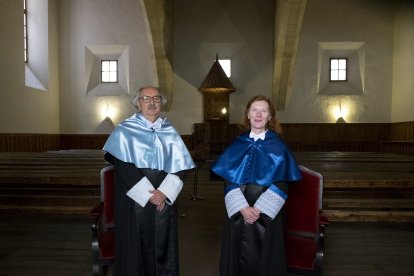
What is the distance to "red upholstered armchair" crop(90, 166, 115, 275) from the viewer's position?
242 centimetres

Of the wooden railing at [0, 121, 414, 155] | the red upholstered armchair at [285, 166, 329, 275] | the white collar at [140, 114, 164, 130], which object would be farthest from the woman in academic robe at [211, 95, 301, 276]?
the wooden railing at [0, 121, 414, 155]

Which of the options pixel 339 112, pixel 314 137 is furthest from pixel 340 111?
pixel 314 137

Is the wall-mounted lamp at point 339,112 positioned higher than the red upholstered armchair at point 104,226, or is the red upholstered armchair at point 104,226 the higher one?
the wall-mounted lamp at point 339,112

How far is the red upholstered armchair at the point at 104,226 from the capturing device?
A: 2425mm

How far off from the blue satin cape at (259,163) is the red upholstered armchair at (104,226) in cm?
83

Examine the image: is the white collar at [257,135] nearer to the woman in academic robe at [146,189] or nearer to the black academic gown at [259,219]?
the black academic gown at [259,219]

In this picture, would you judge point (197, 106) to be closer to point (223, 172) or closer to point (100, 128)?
point (100, 128)

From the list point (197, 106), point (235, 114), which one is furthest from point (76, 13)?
point (235, 114)

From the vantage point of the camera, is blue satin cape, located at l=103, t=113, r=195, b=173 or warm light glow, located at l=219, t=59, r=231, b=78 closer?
blue satin cape, located at l=103, t=113, r=195, b=173

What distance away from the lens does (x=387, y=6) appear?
12633mm

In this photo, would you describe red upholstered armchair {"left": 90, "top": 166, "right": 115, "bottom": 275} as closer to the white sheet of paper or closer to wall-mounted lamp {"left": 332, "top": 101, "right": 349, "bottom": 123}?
the white sheet of paper

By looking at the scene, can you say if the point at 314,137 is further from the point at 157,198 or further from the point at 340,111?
the point at 157,198

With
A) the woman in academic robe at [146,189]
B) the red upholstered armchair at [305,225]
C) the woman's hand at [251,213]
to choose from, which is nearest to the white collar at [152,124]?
the woman in academic robe at [146,189]

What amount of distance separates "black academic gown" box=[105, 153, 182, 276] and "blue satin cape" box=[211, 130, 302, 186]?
0.48 metres
